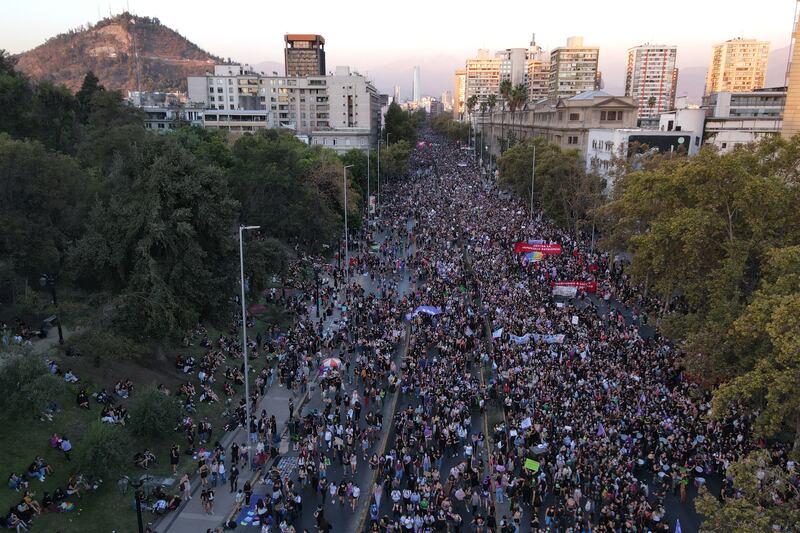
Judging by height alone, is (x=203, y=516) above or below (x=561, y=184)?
below

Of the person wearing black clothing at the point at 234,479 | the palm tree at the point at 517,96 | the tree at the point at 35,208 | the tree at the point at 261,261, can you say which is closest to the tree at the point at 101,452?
the person wearing black clothing at the point at 234,479

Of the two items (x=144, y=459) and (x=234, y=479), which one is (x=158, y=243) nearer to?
(x=144, y=459)

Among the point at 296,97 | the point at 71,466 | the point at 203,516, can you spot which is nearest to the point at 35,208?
the point at 71,466

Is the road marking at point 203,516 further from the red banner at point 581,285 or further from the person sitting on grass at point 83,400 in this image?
the red banner at point 581,285

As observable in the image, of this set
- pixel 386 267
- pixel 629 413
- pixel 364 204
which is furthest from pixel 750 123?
pixel 629 413

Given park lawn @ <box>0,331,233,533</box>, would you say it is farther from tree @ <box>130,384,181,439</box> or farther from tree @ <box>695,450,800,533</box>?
tree @ <box>695,450,800,533</box>

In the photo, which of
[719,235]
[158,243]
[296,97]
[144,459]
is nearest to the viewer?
[144,459]

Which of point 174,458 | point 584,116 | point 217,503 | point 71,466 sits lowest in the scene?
point 217,503
